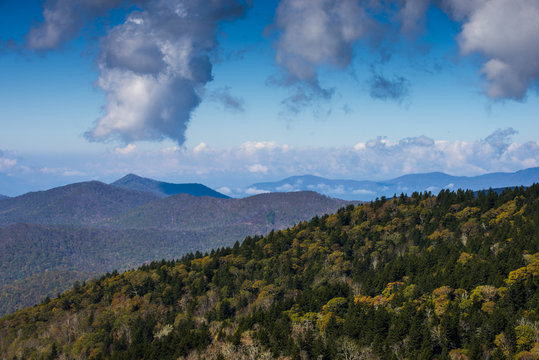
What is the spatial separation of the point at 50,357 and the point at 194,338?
5222 centimetres

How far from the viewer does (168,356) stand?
10125 centimetres

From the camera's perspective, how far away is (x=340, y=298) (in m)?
114

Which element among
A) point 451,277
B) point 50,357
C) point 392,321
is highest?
point 451,277

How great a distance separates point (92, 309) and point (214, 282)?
44.2 m

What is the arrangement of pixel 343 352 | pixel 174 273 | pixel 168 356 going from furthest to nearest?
1. pixel 174 273
2. pixel 168 356
3. pixel 343 352

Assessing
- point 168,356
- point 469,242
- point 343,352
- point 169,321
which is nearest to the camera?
point 343,352

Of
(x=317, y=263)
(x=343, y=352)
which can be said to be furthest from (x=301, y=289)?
(x=343, y=352)

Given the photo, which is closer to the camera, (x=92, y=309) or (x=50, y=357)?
(x=50, y=357)

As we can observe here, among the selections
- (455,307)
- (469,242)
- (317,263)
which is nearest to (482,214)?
(469,242)

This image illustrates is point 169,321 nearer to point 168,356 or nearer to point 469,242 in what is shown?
point 168,356

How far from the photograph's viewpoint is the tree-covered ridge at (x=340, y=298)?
86750mm

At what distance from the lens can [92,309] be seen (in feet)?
547

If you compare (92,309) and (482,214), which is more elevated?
(482,214)

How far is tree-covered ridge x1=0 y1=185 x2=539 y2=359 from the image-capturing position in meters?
86.8
